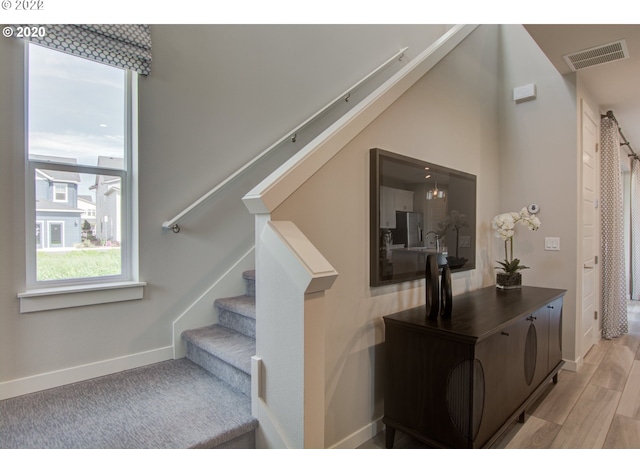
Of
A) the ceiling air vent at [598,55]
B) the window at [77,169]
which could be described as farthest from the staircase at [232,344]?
the ceiling air vent at [598,55]

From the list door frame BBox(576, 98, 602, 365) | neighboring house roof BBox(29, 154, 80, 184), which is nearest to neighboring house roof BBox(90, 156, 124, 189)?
neighboring house roof BBox(29, 154, 80, 184)

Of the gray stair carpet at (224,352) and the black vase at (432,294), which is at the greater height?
the black vase at (432,294)

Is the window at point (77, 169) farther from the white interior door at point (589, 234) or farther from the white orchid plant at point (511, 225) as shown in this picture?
the white interior door at point (589, 234)

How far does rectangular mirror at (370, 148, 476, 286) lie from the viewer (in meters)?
2.03

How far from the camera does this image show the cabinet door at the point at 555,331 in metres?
2.63

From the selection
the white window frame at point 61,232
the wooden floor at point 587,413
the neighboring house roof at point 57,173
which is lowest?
the wooden floor at point 587,413

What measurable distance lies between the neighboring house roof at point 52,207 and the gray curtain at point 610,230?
16.3 feet

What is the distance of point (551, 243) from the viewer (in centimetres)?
319

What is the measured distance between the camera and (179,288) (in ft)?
8.32

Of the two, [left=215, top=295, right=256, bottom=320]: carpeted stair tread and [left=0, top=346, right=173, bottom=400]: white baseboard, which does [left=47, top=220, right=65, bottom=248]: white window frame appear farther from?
[left=215, top=295, right=256, bottom=320]: carpeted stair tread

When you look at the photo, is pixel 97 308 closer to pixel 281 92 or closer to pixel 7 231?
pixel 7 231

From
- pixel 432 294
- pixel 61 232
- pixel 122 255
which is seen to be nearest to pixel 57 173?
pixel 61 232
